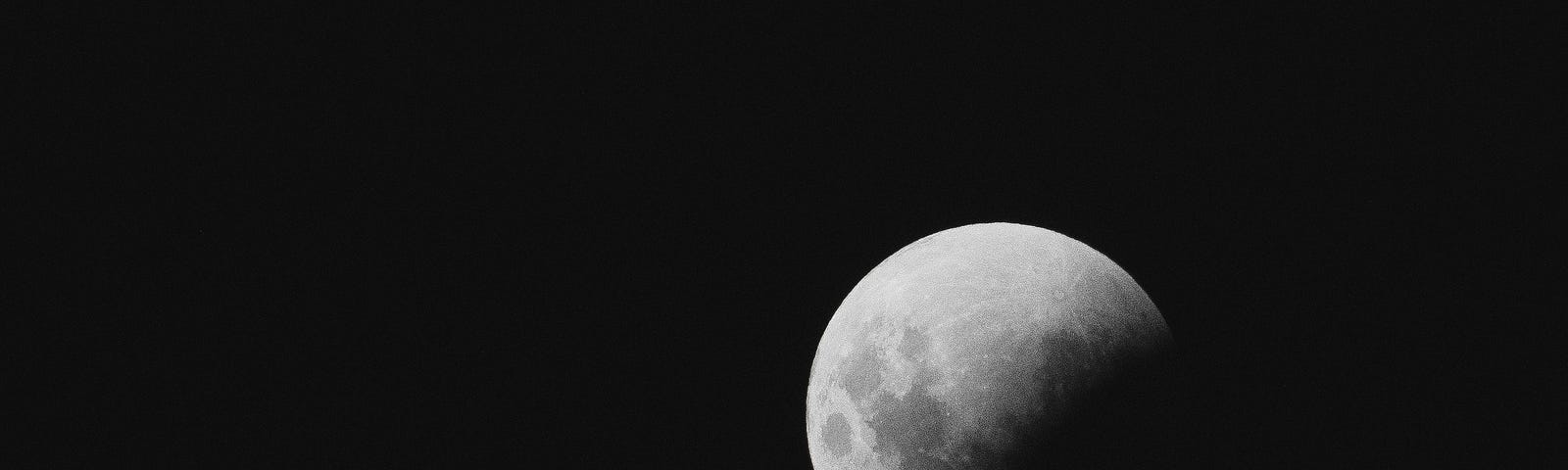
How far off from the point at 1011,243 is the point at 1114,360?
66 cm

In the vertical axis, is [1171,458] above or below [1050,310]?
below

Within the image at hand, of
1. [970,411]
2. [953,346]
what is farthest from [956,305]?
[970,411]

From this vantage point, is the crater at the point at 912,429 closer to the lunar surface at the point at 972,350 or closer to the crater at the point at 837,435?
the lunar surface at the point at 972,350

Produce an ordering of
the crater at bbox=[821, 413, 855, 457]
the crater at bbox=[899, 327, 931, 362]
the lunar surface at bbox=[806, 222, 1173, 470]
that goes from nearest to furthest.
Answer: the lunar surface at bbox=[806, 222, 1173, 470] → the crater at bbox=[899, 327, 931, 362] → the crater at bbox=[821, 413, 855, 457]

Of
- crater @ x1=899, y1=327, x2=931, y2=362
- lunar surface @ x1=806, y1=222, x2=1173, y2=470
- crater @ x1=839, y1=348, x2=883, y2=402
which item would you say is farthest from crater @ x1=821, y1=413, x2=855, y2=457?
crater @ x1=899, y1=327, x2=931, y2=362

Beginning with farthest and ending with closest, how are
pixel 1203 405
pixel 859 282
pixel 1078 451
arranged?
pixel 859 282, pixel 1203 405, pixel 1078 451

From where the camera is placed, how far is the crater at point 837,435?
12.9 feet

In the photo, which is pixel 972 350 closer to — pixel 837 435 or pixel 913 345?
pixel 913 345

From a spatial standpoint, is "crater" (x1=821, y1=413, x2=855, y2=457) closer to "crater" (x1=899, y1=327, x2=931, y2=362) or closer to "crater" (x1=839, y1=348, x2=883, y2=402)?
"crater" (x1=839, y1=348, x2=883, y2=402)

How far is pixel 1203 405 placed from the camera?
3.98 m

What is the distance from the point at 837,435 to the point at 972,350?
2.27 feet

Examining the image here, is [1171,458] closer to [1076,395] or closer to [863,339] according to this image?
[1076,395]

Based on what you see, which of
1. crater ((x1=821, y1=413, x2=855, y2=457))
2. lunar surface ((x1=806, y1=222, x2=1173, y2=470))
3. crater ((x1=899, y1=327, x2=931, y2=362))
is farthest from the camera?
crater ((x1=821, y1=413, x2=855, y2=457))

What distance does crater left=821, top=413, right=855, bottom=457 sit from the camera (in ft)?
12.9
